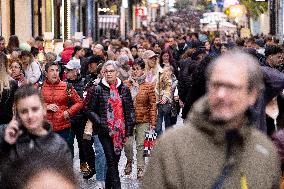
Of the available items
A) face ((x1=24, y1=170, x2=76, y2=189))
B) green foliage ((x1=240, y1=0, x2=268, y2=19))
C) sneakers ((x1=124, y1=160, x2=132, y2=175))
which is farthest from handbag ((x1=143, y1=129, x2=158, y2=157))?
green foliage ((x1=240, y1=0, x2=268, y2=19))

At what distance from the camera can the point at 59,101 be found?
11664mm

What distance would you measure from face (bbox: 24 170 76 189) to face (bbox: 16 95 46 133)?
10.0 feet

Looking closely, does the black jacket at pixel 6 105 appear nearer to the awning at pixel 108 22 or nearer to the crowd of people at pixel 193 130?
the crowd of people at pixel 193 130

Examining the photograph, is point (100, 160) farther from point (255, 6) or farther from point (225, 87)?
point (255, 6)

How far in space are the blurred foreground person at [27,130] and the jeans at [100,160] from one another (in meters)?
5.82

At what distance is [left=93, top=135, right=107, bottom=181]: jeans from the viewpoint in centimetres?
1165

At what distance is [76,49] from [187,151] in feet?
54.1

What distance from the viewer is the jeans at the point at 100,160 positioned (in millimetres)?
11648

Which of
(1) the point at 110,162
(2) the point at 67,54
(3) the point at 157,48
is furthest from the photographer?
(3) the point at 157,48

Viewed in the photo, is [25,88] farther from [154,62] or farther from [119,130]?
[154,62]

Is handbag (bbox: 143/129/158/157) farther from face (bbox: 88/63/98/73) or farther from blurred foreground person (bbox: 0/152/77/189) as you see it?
blurred foreground person (bbox: 0/152/77/189)

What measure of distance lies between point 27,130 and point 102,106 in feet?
18.4

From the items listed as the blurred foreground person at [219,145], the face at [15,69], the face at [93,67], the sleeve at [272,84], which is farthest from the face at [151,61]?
the blurred foreground person at [219,145]

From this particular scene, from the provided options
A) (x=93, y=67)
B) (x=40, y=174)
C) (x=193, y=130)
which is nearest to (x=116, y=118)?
(x=93, y=67)
